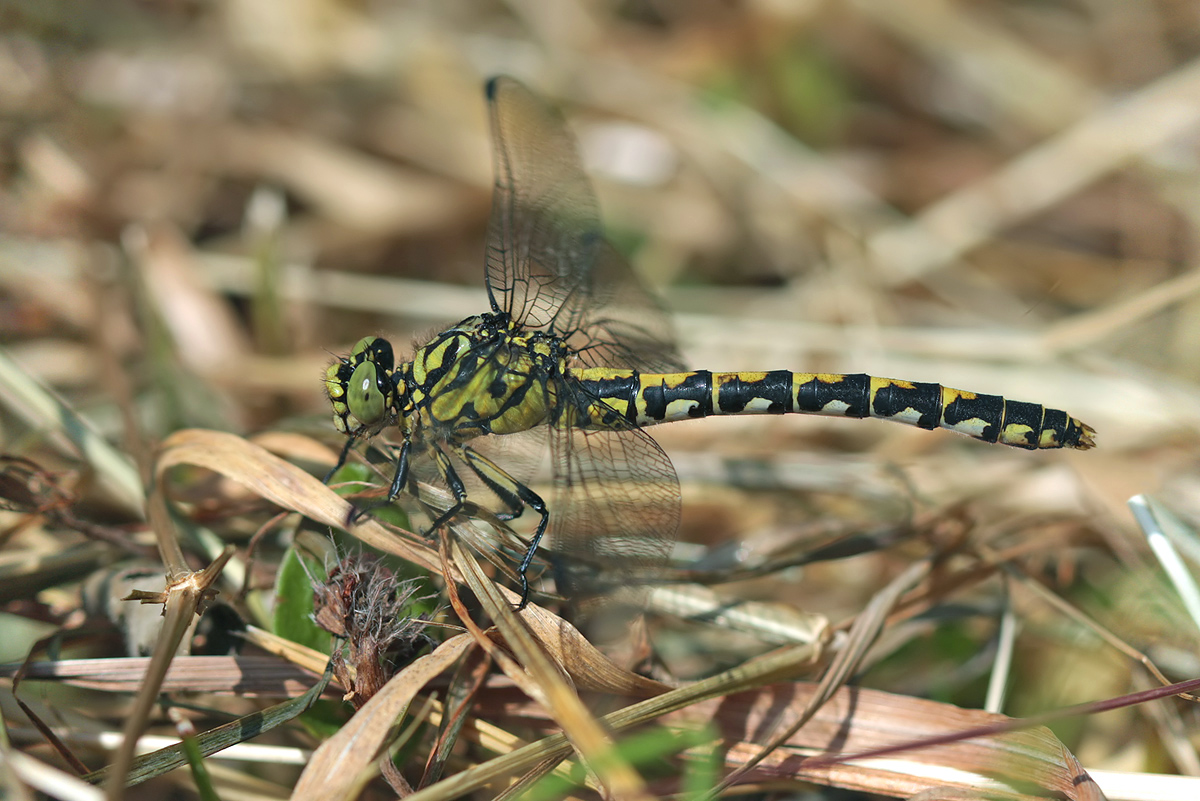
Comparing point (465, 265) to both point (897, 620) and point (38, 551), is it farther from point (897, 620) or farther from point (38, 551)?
point (897, 620)

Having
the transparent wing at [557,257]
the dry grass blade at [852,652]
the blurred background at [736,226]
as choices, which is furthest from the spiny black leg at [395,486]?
the dry grass blade at [852,652]

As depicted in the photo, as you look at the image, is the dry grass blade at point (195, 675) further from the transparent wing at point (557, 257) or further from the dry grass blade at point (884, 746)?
the transparent wing at point (557, 257)

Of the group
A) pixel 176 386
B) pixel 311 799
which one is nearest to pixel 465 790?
pixel 311 799

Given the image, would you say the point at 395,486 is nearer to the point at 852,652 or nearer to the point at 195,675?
the point at 195,675

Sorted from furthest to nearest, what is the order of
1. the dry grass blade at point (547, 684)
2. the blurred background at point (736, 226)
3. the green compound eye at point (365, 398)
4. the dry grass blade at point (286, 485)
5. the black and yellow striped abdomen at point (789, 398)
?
the blurred background at point (736, 226)
the black and yellow striped abdomen at point (789, 398)
the green compound eye at point (365, 398)
the dry grass blade at point (286, 485)
the dry grass blade at point (547, 684)

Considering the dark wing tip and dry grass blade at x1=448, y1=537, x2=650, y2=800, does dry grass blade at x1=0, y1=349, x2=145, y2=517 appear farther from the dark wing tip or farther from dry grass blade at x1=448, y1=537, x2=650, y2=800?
the dark wing tip

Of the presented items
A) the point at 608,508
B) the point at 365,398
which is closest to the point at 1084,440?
the point at 608,508

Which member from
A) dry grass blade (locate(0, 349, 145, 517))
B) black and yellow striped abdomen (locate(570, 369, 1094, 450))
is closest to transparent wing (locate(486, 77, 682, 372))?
black and yellow striped abdomen (locate(570, 369, 1094, 450))
